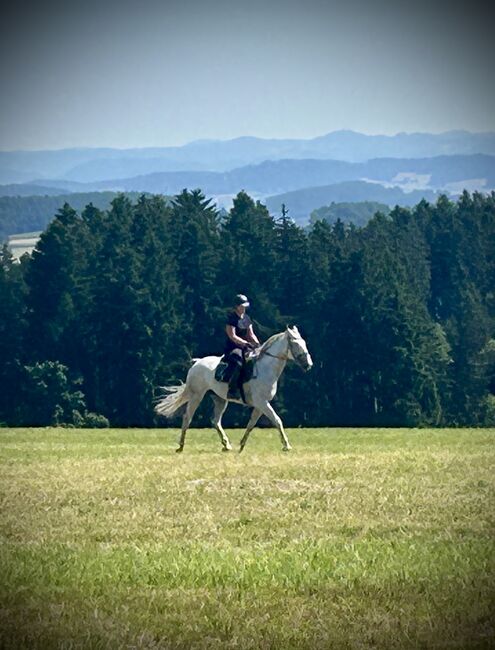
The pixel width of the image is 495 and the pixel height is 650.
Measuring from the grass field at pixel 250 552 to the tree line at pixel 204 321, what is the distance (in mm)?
49776

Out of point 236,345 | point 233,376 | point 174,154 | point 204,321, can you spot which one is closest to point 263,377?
point 233,376

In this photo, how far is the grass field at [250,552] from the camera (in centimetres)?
1165

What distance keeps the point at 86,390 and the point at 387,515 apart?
6252 cm

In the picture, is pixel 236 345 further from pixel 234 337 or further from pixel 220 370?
pixel 220 370

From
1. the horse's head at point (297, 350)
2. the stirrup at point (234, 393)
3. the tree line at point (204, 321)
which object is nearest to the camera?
the horse's head at point (297, 350)

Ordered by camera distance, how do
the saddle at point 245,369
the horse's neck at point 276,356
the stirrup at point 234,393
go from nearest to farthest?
the horse's neck at point 276,356 < the saddle at point 245,369 < the stirrup at point 234,393

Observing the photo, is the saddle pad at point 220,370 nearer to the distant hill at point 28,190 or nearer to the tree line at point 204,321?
the tree line at point 204,321

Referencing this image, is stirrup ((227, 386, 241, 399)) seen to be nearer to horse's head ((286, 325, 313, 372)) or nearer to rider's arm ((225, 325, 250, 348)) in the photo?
rider's arm ((225, 325, 250, 348))

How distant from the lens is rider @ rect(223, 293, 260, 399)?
87.5ft

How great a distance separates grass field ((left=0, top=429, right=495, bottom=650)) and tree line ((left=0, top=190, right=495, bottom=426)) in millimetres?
49776

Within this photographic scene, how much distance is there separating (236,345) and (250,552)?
1252 centimetres

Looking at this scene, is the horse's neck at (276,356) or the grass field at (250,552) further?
the horse's neck at (276,356)

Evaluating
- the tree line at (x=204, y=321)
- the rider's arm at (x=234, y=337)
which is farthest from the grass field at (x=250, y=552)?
the tree line at (x=204, y=321)

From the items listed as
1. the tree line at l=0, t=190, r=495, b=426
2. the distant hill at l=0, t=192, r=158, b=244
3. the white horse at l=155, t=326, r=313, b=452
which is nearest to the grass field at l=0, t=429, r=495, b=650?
the white horse at l=155, t=326, r=313, b=452
